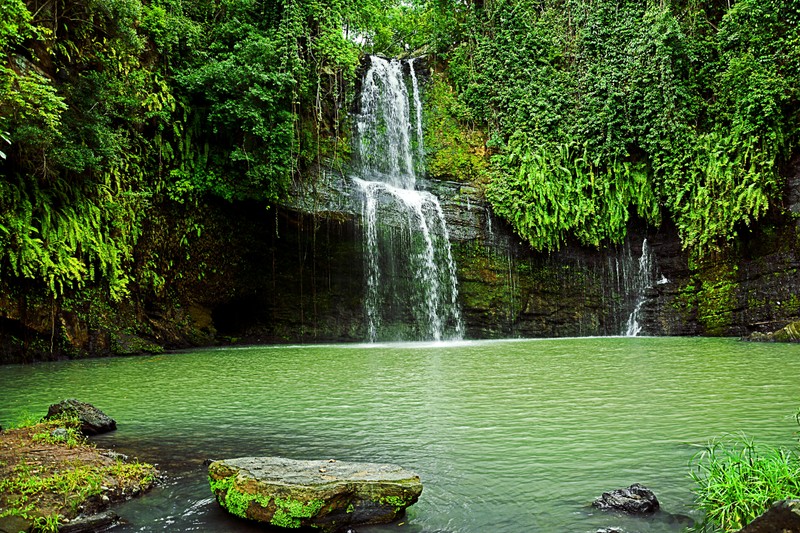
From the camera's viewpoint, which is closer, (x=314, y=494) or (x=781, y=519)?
(x=781, y=519)

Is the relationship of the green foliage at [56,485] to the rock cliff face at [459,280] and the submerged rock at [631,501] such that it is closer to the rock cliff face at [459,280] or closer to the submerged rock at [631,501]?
the submerged rock at [631,501]

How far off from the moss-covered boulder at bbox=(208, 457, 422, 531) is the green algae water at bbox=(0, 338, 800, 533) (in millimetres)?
95

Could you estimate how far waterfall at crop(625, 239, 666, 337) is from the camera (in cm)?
1653

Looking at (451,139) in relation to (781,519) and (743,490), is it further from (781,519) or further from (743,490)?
(781,519)

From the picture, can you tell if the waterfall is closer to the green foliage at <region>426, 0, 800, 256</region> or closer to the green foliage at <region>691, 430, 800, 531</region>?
the green foliage at <region>426, 0, 800, 256</region>

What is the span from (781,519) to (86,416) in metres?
5.16

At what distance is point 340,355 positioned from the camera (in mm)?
11703

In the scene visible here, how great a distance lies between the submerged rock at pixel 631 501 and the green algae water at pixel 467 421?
3.3 inches

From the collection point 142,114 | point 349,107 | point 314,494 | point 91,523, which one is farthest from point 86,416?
point 349,107

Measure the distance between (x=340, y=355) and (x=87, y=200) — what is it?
6811 mm


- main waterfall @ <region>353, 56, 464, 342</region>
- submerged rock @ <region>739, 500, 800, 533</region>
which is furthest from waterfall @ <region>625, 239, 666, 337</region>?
submerged rock @ <region>739, 500, 800, 533</region>

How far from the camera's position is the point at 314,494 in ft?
9.68

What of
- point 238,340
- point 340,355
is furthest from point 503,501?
point 238,340

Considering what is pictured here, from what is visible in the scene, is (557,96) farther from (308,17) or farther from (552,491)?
(552,491)
